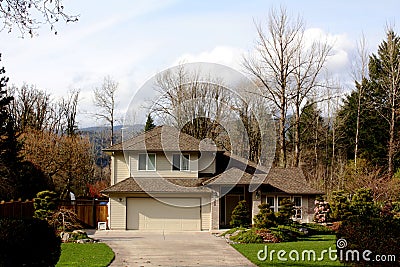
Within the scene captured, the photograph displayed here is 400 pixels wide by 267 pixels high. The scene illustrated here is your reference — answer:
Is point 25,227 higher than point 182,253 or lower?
higher

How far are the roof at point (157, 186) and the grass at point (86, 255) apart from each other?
8563 mm

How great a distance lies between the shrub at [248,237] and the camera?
24.3 meters

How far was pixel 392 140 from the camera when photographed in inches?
1683

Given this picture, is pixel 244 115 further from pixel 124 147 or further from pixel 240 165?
pixel 124 147

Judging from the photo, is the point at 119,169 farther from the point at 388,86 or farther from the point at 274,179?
the point at 388,86

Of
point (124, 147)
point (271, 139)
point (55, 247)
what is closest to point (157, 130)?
point (124, 147)

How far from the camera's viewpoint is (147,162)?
33.8m

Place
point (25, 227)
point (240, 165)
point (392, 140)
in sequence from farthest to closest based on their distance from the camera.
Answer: point (392, 140) < point (240, 165) < point (25, 227)

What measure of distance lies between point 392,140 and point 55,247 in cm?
3466

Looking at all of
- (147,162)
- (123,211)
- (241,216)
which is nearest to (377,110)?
(241,216)

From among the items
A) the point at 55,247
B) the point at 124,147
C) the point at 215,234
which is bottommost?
the point at 215,234

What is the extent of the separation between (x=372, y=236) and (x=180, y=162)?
71.3 feet

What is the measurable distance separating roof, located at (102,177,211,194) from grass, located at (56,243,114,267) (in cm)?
856

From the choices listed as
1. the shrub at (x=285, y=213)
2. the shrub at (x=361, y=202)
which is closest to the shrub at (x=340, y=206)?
the shrub at (x=361, y=202)
